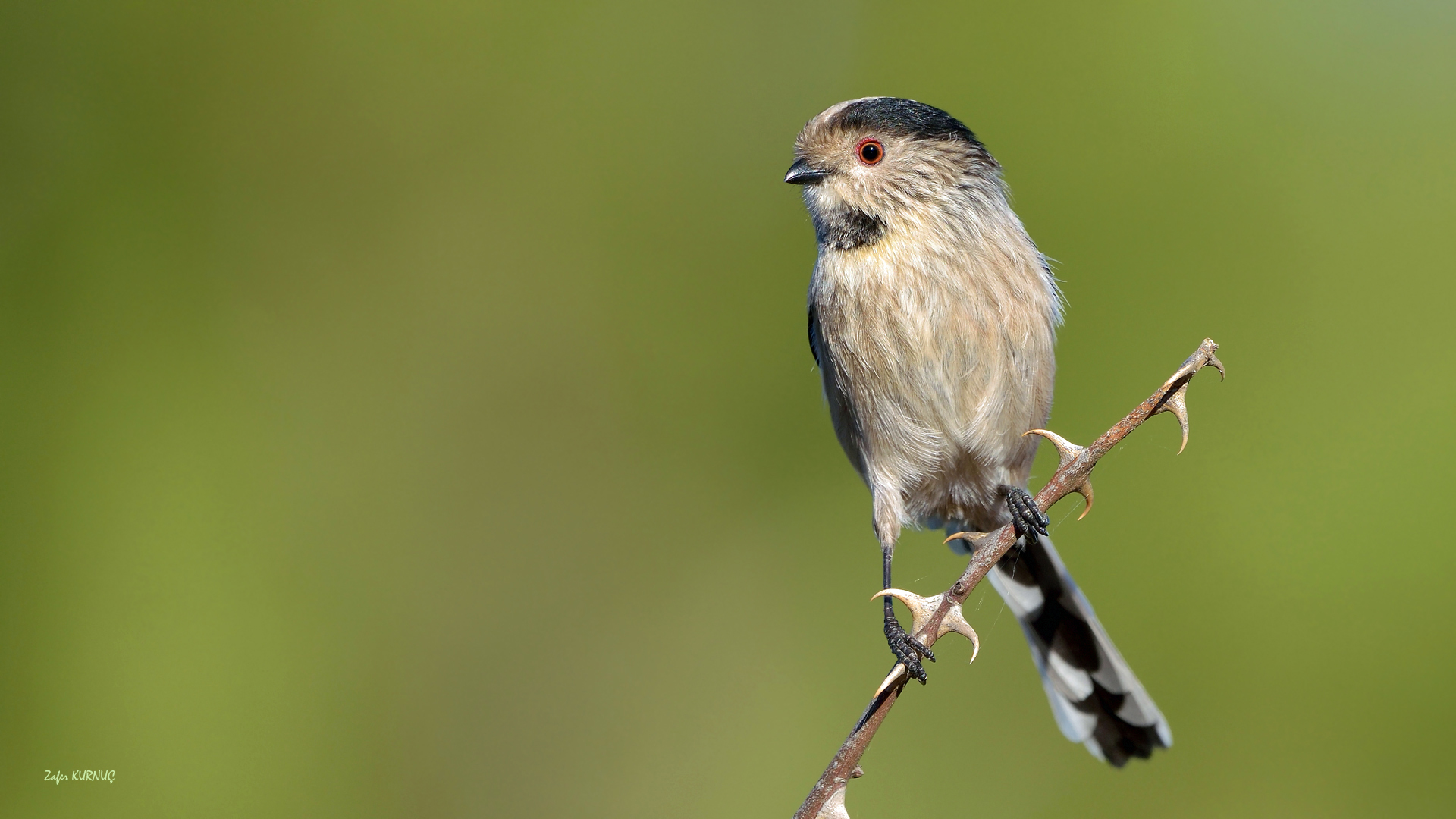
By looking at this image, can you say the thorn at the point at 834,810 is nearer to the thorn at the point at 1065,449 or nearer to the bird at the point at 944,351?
the thorn at the point at 1065,449

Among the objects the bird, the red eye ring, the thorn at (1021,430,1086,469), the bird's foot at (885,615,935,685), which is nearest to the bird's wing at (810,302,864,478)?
the bird

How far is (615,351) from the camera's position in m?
6.51

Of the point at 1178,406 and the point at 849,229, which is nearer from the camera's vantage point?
the point at 1178,406

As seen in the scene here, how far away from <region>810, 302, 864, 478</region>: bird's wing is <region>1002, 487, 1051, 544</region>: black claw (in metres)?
0.65

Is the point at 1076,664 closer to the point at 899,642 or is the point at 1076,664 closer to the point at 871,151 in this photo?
the point at 899,642

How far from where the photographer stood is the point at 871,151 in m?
3.71

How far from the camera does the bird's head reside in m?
3.59

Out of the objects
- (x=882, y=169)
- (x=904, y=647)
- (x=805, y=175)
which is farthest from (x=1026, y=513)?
(x=805, y=175)

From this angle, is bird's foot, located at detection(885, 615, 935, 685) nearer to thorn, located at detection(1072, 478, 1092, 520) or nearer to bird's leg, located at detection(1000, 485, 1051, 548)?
bird's leg, located at detection(1000, 485, 1051, 548)

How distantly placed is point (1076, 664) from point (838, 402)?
4.76 feet

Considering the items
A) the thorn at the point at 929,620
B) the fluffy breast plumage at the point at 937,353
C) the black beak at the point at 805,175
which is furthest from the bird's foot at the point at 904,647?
the black beak at the point at 805,175

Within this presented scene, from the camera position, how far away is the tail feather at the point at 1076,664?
3.69 m

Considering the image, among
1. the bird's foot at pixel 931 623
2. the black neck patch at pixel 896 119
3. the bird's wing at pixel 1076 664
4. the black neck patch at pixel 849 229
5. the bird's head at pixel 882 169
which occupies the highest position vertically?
the black neck patch at pixel 896 119

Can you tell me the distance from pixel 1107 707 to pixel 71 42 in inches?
292
